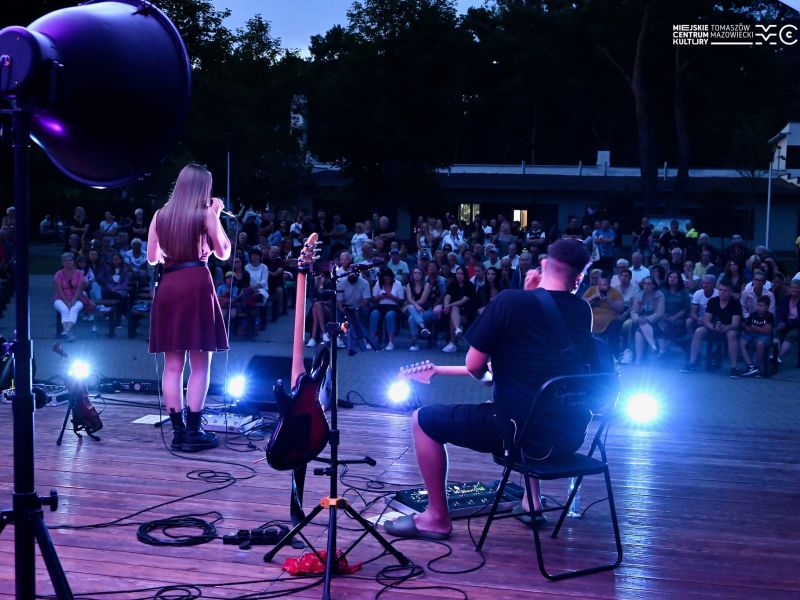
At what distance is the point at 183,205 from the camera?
5391 millimetres

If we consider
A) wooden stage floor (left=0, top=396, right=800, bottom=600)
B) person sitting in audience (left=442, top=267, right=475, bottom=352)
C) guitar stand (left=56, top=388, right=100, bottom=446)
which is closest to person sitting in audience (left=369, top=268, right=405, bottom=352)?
person sitting in audience (left=442, top=267, right=475, bottom=352)

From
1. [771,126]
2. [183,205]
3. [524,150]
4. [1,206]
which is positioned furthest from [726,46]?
[183,205]

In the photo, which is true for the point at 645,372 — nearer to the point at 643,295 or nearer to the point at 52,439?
the point at 643,295

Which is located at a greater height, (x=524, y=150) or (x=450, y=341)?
(x=524, y=150)

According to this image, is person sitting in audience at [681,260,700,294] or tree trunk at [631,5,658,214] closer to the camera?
person sitting in audience at [681,260,700,294]

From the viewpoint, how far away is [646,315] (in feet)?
39.5

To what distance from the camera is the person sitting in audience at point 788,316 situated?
1168 centimetres

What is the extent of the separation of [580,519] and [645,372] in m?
6.95

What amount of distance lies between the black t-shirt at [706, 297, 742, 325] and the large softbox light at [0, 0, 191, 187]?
32.4ft

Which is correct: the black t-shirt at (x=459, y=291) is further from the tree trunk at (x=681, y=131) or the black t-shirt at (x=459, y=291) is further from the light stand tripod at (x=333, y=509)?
the tree trunk at (x=681, y=131)

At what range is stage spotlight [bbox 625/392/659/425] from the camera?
7104 mm

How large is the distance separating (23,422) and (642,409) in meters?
5.88

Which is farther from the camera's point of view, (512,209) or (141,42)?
(512,209)

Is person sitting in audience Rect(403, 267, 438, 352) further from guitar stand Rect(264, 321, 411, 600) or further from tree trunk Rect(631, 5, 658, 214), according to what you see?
tree trunk Rect(631, 5, 658, 214)
